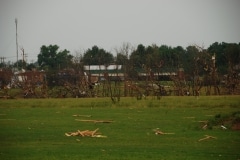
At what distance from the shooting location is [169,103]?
39469 mm

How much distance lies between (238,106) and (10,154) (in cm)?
2488

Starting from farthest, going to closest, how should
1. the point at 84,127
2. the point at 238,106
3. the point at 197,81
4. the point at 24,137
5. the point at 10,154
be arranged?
the point at 197,81 → the point at 238,106 → the point at 84,127 → the point at 24,137 → the point at 10,154

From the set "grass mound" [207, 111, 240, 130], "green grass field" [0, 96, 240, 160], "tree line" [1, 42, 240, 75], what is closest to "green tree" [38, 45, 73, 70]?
"tree line" [1, 42, 240, 75]

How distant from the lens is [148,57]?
2699 inches

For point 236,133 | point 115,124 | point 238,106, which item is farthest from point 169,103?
point 236,133

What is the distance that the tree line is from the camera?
214 feet

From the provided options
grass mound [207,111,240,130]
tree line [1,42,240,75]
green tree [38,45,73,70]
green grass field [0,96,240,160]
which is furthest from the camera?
green tree [38,45,73,70]

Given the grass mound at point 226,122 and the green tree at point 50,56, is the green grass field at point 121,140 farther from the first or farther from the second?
the green tree at point 50,56

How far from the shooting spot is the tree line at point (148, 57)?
65.2 meters

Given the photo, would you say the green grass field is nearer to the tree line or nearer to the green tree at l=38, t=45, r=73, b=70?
the tree line

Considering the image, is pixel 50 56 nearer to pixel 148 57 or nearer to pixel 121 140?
pixel 148 57

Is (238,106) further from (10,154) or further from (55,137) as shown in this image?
(10,154)

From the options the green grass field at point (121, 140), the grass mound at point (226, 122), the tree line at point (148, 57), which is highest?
the tree line at point (148, 57)

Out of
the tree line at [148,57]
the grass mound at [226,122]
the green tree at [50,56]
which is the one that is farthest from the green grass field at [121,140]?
the green tree at [50,56]
